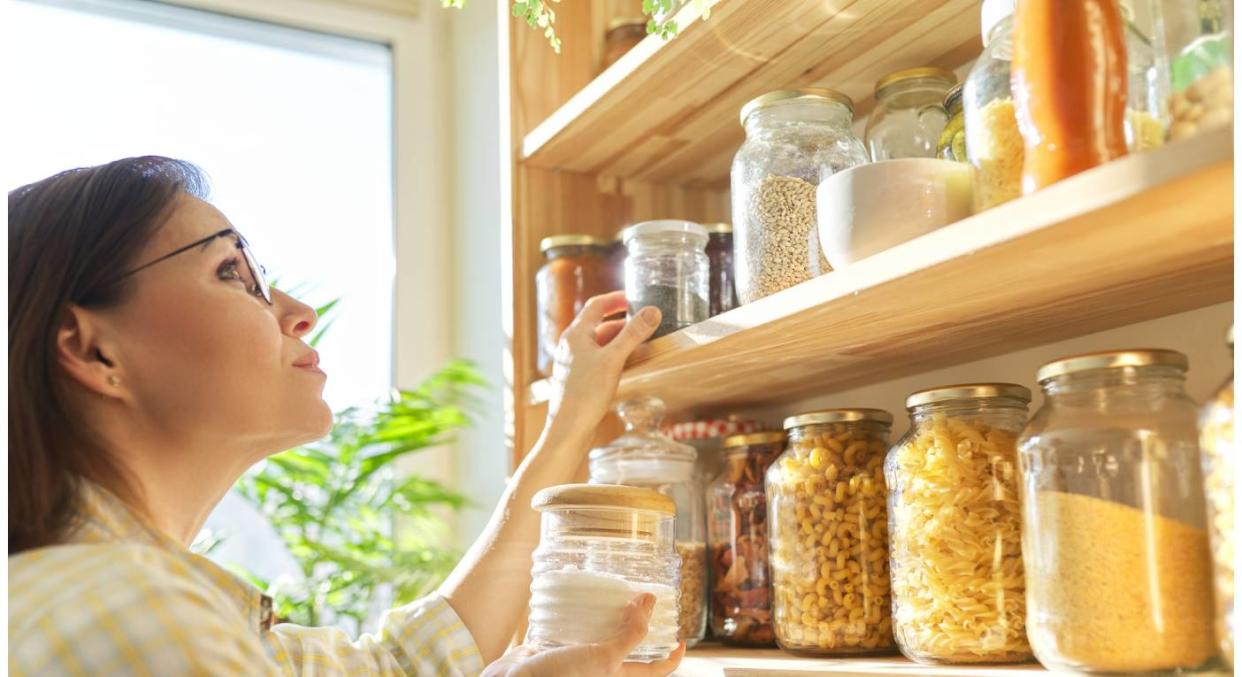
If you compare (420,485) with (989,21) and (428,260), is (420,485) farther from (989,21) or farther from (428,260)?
(989,21)

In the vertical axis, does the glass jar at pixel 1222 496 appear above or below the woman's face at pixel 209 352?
below

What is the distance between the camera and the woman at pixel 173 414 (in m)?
0.90

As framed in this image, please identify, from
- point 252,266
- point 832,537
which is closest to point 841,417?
point 832,537

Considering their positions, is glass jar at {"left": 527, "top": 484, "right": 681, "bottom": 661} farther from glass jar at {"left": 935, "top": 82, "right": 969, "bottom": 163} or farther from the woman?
glass jar at {"left": 935, "top": 82, "right": 969, "bottom": 163}

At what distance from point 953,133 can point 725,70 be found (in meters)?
0.31

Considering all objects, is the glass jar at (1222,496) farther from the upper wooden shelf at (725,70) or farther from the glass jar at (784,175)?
the upper wooden shelf at (725,70)

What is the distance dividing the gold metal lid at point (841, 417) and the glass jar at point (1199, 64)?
44cm

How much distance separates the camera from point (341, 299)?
2.21 metres

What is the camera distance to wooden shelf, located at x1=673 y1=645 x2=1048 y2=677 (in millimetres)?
869

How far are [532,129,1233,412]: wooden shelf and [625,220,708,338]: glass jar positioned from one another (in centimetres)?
5

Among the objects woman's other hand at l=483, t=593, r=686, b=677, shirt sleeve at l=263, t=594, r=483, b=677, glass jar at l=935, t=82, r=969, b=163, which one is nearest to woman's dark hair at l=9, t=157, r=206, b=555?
shirt sleeve at l=263, t=594, r=483, b=677

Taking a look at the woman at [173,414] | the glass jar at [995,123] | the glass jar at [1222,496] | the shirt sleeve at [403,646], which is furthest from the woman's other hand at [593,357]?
the glass jar at [1222,496]

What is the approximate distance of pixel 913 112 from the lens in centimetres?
110

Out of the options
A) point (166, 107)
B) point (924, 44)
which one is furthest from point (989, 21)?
point (166, 107)
